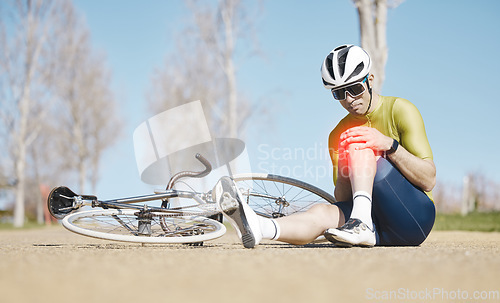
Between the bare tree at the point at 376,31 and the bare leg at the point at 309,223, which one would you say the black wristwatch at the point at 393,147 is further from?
the bare tree at the point at 376,31

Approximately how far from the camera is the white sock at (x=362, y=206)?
283 centimetres

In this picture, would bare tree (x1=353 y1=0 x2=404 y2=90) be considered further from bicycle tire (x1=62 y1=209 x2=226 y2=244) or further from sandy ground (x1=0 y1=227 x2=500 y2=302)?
sandy ground (x1=0 y1=227 x2=500 y2=302)

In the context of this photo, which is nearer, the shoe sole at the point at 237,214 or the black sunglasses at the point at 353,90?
the shoe sole at the point at 237,214

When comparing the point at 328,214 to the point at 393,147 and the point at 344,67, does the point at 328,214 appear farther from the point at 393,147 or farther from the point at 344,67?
the point at 344,67

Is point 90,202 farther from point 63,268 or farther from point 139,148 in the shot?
point 63,268

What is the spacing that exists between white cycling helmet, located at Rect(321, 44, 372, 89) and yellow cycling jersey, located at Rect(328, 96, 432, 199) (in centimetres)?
26

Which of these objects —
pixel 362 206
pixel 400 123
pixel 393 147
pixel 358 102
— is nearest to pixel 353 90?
pixel 358 102

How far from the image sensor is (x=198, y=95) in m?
22.7

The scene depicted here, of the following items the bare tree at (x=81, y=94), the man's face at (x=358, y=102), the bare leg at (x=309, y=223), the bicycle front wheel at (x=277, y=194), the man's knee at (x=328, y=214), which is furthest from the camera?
the bare tree at (x=81, y=94)

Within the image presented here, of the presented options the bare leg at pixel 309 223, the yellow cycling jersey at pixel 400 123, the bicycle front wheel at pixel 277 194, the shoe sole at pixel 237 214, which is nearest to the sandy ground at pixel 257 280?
the shoe sole at pixel 237 214

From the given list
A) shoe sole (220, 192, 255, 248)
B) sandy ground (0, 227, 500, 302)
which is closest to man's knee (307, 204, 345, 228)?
shoe sole (220, 192, 255, 248)

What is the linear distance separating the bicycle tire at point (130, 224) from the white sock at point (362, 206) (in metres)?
1.05

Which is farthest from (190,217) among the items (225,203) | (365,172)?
(365,172)

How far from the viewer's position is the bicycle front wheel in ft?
13.6
